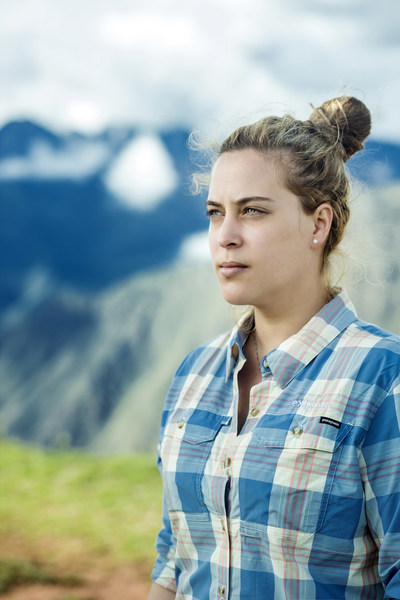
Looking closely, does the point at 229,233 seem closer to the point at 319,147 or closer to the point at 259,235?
the point at 259,235

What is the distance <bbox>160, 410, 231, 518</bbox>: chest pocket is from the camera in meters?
1.13

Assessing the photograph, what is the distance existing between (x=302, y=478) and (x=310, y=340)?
26cm

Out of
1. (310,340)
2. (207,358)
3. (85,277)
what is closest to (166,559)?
(207,358)

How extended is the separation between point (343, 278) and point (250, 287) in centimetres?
27

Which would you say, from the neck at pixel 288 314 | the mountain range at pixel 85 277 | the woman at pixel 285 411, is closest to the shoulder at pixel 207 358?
the woman at pixel 285 411

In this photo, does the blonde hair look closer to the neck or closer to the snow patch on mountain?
the neck

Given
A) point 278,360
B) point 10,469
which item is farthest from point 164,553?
point 10,469

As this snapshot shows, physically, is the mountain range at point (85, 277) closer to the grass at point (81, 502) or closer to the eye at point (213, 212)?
the grass at point (81, 502)

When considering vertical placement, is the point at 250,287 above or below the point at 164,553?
above

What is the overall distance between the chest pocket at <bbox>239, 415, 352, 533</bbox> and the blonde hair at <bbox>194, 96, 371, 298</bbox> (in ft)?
1.07

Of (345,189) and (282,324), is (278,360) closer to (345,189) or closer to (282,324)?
(282,324)

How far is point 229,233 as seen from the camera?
1.11 m

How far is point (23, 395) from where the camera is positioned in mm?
4473

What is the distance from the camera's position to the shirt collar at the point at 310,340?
1.11 metres
